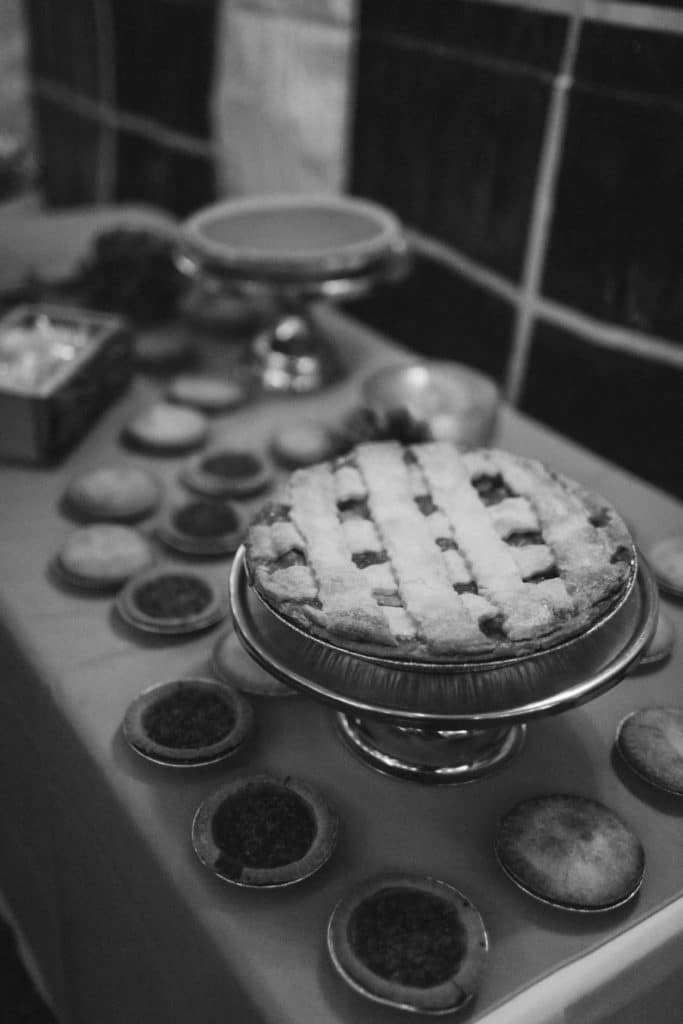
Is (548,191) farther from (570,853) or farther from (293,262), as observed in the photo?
(570,853)

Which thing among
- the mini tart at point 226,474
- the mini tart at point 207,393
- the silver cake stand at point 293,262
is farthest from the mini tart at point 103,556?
the silver cake stand at point 293,262

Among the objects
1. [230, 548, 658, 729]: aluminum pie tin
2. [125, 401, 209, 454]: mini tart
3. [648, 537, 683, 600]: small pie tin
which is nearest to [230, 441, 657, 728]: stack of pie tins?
[230, 548, 658, 729]: aluminum pie tin

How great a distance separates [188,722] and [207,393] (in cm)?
73

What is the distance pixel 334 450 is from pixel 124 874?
691 millimetres

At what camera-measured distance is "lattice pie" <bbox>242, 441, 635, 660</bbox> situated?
2.58ft

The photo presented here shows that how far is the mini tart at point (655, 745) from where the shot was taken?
890mm

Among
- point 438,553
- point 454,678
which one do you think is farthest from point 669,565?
point 454,678

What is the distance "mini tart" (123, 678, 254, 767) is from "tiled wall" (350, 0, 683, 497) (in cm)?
88

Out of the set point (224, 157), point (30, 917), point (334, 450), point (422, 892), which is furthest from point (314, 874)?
point (224, 157)

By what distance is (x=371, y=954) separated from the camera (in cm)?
→ 72

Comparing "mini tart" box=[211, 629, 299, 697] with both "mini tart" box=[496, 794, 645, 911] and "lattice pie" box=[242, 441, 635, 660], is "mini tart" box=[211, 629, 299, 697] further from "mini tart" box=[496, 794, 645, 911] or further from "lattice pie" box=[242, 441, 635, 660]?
"mini tart" box=[496, 794, 645, 911]

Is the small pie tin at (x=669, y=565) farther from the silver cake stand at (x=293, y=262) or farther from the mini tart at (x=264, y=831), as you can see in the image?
the silver cake stand at (x=293, y=262)

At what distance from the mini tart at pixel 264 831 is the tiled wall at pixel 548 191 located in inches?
36.0

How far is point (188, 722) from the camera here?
0.93 meters
